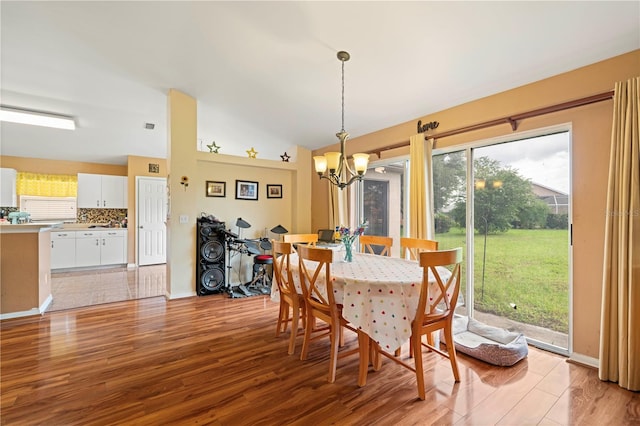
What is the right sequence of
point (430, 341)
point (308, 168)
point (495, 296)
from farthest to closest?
point (308, 168)
point (495, 296)
point (430, 341)

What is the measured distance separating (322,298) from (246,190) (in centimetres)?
342

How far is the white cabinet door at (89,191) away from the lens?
19.7 feet

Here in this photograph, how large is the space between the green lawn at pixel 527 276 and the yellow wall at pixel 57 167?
7.20 meters

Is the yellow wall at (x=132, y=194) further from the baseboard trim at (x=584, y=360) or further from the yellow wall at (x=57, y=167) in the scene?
the baseboard trim at (x=584, y=360)

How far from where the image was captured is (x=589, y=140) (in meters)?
2.32

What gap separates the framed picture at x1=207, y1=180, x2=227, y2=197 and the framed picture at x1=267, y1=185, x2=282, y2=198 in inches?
32.0

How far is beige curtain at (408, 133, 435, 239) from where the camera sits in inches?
132

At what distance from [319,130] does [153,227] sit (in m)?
4.45

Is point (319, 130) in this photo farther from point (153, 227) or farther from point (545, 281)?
point (153, 227)

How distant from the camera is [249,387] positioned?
→ 200cm

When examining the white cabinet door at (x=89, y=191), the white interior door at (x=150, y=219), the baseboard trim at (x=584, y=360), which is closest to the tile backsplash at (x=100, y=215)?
the white cabinet door at (x=89, y=191)

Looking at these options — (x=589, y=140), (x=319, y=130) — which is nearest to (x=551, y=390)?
(x=589, y=140)

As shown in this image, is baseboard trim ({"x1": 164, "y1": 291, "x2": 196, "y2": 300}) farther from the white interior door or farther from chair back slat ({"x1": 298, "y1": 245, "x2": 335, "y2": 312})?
the white interior door

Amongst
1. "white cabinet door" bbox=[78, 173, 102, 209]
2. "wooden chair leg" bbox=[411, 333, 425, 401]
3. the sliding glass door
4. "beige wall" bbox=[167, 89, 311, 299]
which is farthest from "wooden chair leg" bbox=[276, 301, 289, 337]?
"white cabinet door" bbox=[78, 173, 102, 209]
